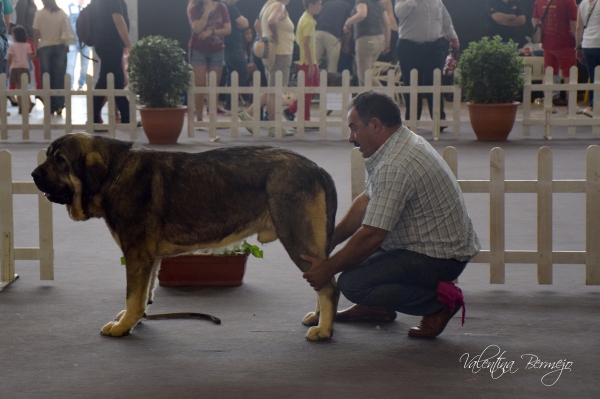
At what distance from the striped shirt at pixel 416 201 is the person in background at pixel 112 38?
29.2 feet

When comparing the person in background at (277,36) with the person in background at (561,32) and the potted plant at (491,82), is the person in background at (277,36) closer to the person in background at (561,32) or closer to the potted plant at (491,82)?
the potted plant at (491,82)

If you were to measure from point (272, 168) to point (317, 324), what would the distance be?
0.89 metres

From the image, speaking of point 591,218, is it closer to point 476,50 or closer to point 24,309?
point 24,309

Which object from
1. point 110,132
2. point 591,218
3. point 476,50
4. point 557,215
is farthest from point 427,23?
point 591,218

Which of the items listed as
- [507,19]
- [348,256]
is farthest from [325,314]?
[507,19]

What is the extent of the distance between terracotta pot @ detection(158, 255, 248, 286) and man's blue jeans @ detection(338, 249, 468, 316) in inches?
44.7

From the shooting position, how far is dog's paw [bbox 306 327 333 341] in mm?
4418

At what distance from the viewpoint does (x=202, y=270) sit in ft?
17.8

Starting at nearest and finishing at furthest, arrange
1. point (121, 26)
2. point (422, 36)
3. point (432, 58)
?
point (422, 36)
point (121, 26)
point (432, 58)

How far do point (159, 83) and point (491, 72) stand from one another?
4514 mm

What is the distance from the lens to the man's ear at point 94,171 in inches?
177

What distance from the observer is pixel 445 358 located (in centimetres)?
415
